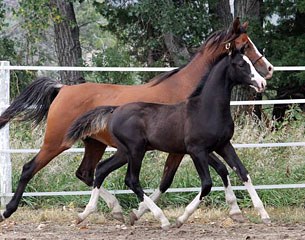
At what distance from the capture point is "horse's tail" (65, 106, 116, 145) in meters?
7.68

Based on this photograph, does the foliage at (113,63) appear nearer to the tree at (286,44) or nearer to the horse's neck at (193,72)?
the tree at (286,44)

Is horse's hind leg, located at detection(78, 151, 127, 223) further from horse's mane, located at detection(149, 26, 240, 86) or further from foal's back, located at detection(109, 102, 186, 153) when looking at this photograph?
horse's mane, located at detection(149, 26, 240, 86)

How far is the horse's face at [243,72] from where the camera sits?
733cm

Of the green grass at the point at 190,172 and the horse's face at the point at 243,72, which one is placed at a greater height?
the horse's face at the point at 243,72

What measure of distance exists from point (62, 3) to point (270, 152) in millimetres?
7968

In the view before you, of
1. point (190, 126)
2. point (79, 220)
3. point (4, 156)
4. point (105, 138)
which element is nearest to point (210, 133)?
point (190, 126)

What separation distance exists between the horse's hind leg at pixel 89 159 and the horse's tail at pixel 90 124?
0.64 meters

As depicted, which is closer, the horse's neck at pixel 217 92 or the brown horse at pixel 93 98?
the horse's neck at pixel 217 92

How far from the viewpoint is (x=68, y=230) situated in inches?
305

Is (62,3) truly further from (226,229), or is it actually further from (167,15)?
(226,229)

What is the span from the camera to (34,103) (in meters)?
8.54

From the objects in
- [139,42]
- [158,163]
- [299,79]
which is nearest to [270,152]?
[158,163]

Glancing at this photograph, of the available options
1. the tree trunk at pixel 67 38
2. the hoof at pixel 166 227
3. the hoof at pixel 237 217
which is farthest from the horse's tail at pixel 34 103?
the tree trunk at pixel 67 38

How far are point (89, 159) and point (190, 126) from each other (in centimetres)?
157
